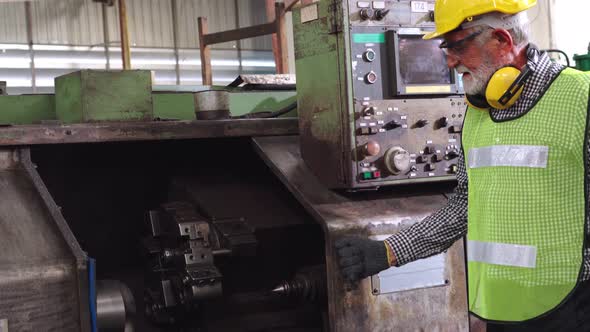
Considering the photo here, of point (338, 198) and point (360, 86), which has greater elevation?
point (360, 86)

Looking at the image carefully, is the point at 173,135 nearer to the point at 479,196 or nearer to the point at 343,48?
the point at 343,48

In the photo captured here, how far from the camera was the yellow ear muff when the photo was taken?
1.54 m

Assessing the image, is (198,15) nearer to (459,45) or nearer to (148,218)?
(148,218)

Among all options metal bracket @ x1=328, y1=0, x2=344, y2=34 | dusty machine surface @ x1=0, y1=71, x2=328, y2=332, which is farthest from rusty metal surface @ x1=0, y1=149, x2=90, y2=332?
metal bracket @ x1=328, y1=0, x2=344, y2=34

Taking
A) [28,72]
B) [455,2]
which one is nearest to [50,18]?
[28,72]

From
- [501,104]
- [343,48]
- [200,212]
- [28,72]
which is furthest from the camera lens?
[28,72]

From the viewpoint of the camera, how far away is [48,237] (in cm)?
184

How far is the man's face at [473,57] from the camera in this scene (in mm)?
1615

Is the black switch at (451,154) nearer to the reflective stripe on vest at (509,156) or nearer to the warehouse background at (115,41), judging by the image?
the reflective stripe on vest at (509,156)

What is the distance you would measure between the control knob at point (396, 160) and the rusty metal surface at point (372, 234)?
115 millimetres

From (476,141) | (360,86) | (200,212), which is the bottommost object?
(200,212)

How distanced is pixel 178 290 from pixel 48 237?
0.46 metres

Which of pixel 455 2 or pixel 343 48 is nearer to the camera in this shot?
pixel 455 2

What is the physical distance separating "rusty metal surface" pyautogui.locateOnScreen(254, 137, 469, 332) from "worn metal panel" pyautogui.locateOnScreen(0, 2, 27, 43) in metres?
6.92
